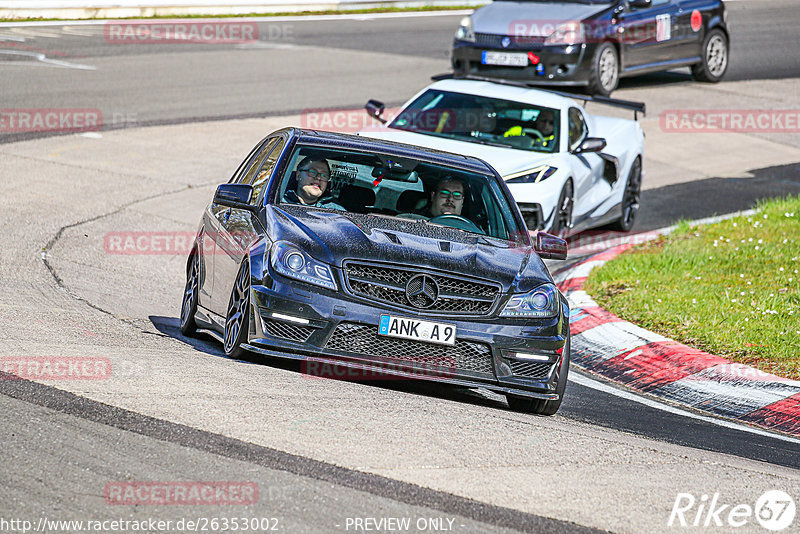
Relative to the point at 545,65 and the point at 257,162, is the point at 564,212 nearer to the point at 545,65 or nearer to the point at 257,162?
the point at 257,162

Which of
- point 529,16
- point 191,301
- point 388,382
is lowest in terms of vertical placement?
point 388,382

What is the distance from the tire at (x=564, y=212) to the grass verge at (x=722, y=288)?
0.64 m

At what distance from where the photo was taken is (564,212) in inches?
486

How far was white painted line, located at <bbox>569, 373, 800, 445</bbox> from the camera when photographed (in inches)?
298

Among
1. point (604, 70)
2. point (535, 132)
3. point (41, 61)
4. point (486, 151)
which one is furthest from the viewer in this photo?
point (41, 61)

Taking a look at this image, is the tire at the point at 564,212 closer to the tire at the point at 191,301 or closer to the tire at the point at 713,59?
the tire at the point at 191,301

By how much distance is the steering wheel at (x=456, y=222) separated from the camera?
7.99m

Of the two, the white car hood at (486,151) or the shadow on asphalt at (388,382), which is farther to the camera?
the white car hood at (486,151)

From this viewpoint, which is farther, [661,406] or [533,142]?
[533,142]

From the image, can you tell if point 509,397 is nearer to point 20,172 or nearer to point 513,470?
point 513,470

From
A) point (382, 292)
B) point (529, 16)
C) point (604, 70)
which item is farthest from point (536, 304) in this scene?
point (604, 70)

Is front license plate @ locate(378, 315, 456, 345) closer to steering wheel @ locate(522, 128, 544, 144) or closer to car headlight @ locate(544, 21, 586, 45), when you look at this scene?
steering wheel @ locate(522, 128, 544, 144)

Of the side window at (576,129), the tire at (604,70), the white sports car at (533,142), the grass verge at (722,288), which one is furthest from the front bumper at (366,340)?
the tire at (604,70)

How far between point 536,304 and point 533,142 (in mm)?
5932
